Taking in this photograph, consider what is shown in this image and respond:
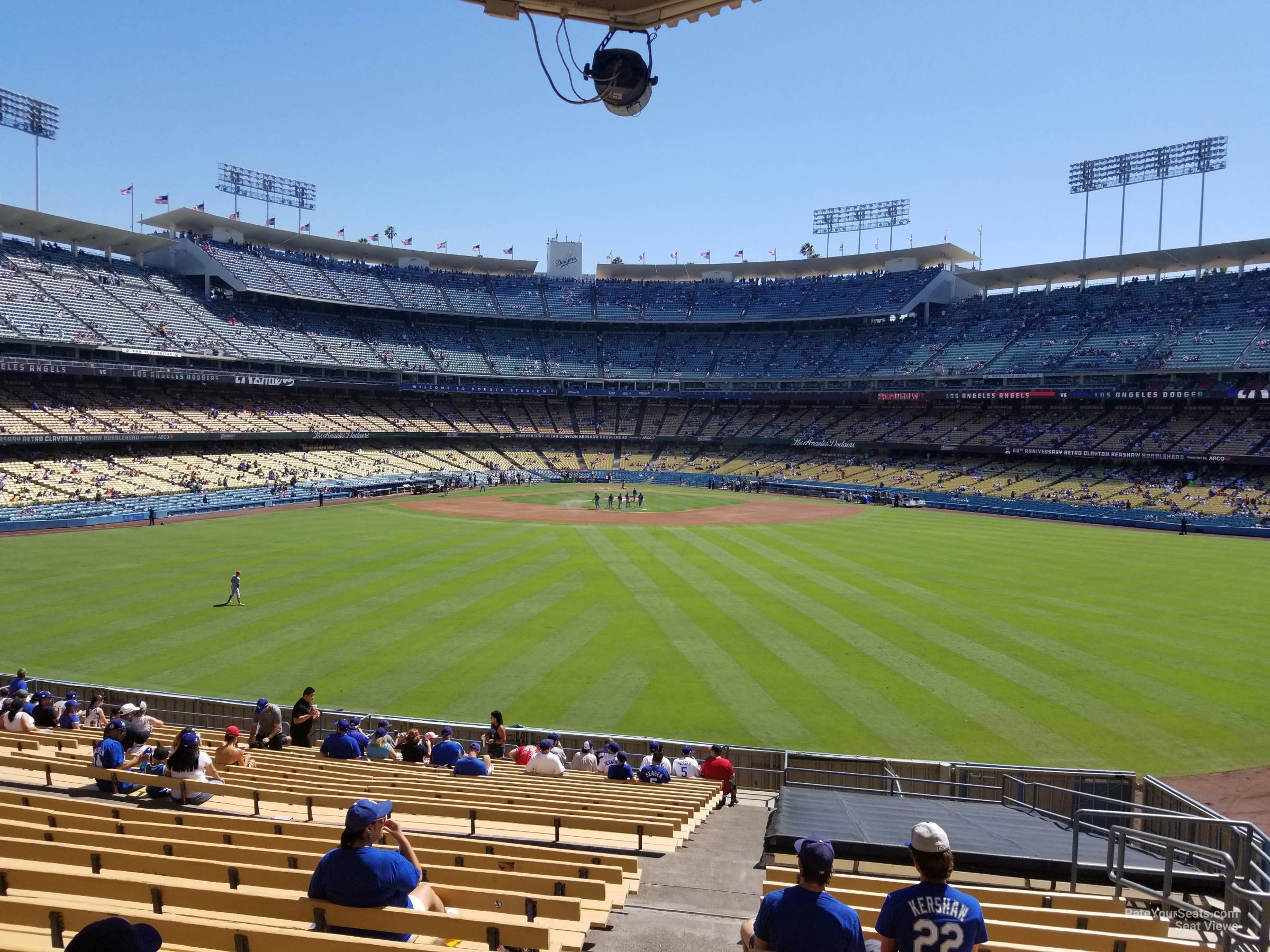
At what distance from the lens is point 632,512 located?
55.6 metres

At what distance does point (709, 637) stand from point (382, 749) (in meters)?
12.2

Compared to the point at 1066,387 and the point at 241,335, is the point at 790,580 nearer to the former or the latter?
the point at 1066,387

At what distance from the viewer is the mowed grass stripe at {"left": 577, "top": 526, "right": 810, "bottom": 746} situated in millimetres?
17016

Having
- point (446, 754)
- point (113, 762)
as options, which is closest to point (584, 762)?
point (446, 754)

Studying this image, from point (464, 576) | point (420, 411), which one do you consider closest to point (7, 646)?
point (464, 576)

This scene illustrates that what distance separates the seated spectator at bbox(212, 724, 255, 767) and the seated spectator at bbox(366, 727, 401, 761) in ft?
6.49

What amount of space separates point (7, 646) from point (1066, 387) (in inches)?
3016

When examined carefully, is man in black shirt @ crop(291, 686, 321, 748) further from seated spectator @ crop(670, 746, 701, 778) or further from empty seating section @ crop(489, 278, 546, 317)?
empty seating section @ crop(489, 278, 546, 317)

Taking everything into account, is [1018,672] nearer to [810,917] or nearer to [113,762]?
[810,917]

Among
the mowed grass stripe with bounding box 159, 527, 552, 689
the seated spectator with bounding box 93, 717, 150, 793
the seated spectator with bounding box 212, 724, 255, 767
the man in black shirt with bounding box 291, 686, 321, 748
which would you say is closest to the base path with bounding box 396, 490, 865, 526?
the mowed grass stripe with bounding box 159, 527, 552, 689

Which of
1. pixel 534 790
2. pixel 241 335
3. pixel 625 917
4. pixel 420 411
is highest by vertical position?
pixel 241 335

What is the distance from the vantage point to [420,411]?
8906 cm

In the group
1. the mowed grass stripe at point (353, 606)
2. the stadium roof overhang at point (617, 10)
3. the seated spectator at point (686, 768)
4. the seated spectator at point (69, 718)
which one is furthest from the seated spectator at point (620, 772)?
the mowed grass stripe at point (353, 606)

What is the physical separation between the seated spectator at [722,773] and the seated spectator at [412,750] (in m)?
4.94
